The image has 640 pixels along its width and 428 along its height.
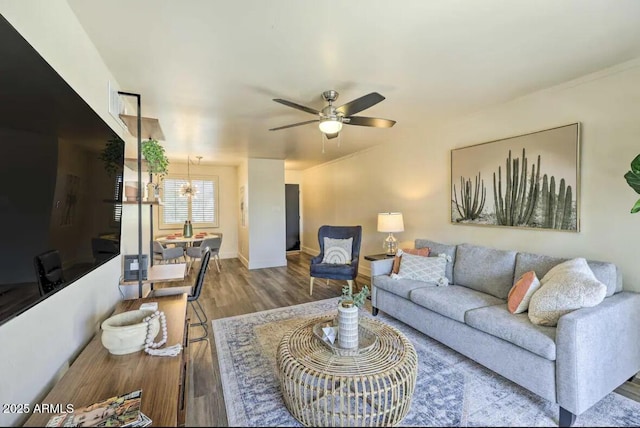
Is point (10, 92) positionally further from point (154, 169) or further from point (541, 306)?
point (541, 306)

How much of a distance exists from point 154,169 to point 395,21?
7.34 feet

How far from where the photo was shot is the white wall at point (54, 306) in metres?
1.00

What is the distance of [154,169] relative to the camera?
2.55 metres

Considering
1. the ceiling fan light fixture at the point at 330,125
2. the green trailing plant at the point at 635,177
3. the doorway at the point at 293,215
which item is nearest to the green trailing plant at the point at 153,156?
the ceiling fan light fixture at the point at 330,125

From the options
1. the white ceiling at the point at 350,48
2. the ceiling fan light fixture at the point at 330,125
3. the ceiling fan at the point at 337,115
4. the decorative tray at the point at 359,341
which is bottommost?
the decorative tray at the point at 359,341

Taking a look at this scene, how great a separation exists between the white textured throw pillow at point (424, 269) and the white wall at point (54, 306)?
2744mm

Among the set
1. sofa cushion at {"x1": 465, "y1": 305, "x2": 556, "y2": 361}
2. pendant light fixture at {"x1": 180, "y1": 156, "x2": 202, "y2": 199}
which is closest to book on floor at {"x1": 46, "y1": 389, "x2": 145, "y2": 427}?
sofa cushion at {"x1": 465, "y1": 305, "x2": 556, "y2": 361}

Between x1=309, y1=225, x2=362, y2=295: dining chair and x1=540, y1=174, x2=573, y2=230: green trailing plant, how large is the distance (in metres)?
2.31

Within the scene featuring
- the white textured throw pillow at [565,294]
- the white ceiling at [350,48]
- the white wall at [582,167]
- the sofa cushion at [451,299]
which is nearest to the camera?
the white ceiling at [350,48]

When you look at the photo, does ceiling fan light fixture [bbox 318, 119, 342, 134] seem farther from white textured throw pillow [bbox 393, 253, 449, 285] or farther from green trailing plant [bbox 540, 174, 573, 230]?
green trailing plant [bbox 540, 174, 573, 230]

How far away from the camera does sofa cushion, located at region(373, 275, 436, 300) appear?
299cm

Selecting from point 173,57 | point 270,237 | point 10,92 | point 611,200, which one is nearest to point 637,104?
point 611,200

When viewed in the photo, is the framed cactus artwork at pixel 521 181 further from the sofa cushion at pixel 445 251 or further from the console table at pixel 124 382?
the console table at pixel 124 382

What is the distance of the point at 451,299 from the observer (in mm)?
2592
